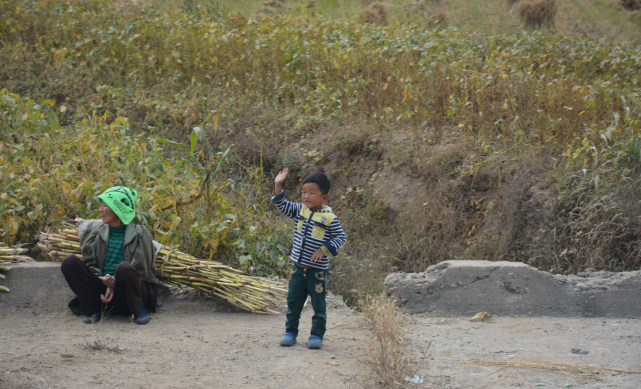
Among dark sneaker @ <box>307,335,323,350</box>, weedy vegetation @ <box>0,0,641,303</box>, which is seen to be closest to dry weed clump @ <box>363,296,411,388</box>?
→ dark sneaker @ <box>307,335,323,350</box>

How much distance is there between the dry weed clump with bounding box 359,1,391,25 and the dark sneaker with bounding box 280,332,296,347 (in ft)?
34.6

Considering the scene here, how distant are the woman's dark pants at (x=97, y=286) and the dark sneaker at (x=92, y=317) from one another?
2cm

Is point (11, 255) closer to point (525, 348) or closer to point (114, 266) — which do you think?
point (114, 266)

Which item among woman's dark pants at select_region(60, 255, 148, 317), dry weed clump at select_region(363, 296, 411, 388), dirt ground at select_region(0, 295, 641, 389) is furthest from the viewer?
woman's dark pants at select_region(60, 255, 148, 317)

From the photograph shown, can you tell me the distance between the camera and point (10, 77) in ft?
28.3

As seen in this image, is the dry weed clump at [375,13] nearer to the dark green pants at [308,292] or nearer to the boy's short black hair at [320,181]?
the boy's short black hair at [320,181]

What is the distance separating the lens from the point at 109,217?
400 centimetres

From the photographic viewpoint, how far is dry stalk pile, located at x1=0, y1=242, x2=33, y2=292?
4340 mm

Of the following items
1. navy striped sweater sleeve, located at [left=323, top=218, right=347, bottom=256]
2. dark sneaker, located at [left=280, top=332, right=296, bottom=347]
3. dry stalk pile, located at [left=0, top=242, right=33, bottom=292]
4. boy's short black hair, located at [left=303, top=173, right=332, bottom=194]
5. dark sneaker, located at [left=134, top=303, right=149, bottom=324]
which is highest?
boy's short black hair, located at [left=303, top=173, right=332, bottom=194]

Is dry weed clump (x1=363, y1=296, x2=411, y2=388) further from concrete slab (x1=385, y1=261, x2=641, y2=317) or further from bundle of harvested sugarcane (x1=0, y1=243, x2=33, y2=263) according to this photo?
bundle of harvested sugarcane (x1=0, y1=243, x2=33, y2=263)

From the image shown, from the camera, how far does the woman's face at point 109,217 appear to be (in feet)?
13.1

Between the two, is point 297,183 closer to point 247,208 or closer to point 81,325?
point 247,208

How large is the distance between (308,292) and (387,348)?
758mm

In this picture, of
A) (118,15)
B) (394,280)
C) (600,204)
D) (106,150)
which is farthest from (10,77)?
(600,204)
